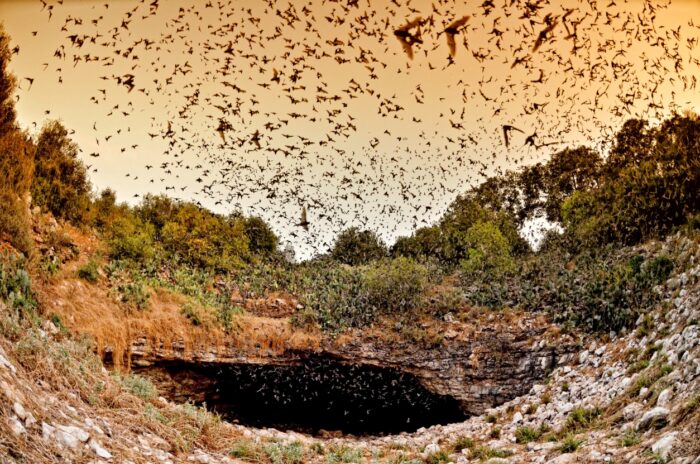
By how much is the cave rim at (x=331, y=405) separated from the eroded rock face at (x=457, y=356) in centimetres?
15

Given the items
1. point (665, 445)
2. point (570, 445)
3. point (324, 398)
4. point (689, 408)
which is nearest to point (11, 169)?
point (324, 398)

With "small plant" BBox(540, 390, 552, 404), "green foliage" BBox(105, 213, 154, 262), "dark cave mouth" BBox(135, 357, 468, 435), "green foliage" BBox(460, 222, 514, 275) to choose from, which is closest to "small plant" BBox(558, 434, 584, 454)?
"small plant" BBox(540, 390, 552, 404)

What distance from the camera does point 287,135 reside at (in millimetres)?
9578

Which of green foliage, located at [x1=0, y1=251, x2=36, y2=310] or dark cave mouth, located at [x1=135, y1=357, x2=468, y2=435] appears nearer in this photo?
green foliage, located at [x1=0, y1=251, x2=36, y2=310]

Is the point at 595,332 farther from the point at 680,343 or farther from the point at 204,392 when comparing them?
the point at 204,392

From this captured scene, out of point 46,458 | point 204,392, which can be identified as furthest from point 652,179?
point 46,458

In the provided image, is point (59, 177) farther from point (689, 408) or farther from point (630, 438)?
point (689, 408)

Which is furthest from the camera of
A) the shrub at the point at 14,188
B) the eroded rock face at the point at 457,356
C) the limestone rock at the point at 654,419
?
the eroded rock face at the point at 457,356

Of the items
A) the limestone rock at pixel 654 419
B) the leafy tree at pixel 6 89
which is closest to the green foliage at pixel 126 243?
the leafy tree at pixel 6 89

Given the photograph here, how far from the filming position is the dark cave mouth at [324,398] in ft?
42.5

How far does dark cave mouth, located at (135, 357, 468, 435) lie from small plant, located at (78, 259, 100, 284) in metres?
3.72

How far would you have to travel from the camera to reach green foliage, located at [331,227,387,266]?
3250 cm

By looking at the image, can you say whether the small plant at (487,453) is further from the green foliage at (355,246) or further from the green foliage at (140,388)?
the green foliage at (355,246)

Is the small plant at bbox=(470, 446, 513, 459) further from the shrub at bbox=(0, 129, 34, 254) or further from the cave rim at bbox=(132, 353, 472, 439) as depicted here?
the shrub at bbox=(0, 129, 34, 254)
